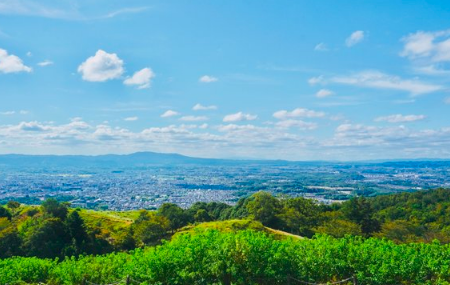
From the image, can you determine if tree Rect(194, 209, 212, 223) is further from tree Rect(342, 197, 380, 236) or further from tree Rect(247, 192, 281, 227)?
tree Rect(342, 197, 380, 236)

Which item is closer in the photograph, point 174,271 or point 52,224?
point 174,271

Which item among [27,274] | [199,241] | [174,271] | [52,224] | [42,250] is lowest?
[42,250]

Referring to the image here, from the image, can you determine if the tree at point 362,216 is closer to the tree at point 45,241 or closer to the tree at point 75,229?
the tree at point 75,229

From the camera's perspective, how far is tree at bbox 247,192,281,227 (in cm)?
4297

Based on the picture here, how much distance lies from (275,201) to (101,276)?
3845 centimetres

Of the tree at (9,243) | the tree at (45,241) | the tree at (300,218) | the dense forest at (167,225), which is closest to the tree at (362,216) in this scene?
the dense forest at (167,225)

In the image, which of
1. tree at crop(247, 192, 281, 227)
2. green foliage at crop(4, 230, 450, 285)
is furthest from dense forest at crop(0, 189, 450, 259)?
green foliage at crop(4, 230, 450, 285)

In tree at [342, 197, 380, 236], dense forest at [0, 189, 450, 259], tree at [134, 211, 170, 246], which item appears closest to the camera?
dense forest at [0, 189, 450, 259]

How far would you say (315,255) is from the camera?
959 centimetres

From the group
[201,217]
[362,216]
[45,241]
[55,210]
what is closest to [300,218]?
[362,216]

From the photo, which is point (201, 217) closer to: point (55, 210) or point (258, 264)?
point (55, 210)

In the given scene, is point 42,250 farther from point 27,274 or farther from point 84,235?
point 27,274

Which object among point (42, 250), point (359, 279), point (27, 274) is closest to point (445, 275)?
point (359, 279)

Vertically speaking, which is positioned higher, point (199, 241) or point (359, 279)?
point (199, 241)
